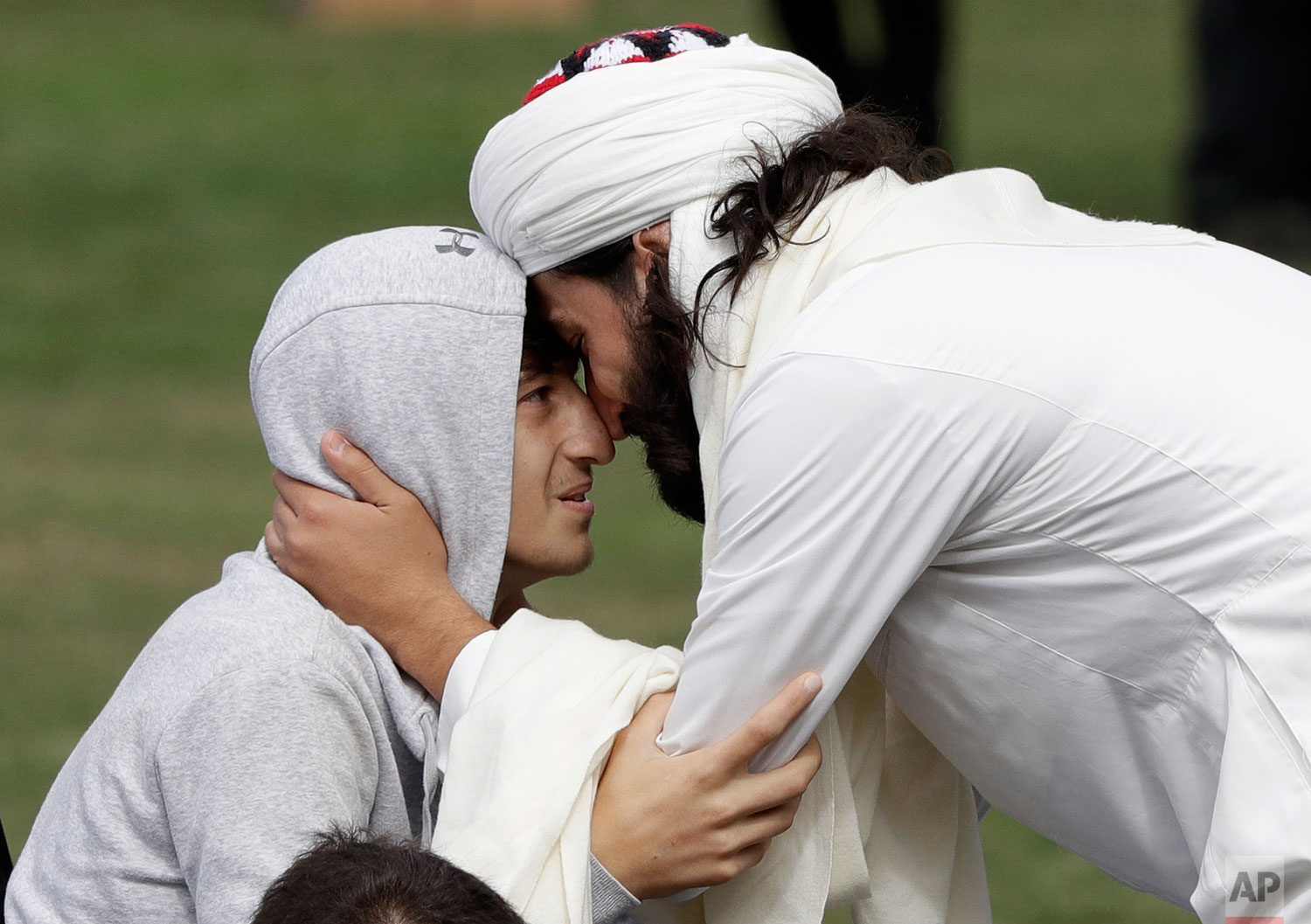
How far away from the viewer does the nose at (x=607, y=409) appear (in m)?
2.87

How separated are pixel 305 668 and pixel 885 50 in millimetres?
11204

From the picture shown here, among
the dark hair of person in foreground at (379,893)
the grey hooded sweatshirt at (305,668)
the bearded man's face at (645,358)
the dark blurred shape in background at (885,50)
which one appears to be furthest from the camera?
the dark blurred shape in background at (885,50)

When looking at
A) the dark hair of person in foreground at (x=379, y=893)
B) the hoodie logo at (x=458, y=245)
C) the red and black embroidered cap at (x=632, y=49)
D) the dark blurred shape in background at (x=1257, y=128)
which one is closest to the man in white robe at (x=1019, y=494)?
the red and black embroidered cap at (x=632, y=49)

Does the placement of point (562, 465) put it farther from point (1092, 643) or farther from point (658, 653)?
point (1092, 643)

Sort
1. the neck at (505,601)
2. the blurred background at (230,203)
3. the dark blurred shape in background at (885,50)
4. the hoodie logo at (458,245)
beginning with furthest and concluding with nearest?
1. the dark blurred shape in background at (885,50)
2. the blurred background at (230,203)
3. the neck at (505,601)
4. the hoodie logo at (458,245)

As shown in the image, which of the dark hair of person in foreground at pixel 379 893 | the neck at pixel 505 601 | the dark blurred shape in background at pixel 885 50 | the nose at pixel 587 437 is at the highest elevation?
the nose at pixel 587 437

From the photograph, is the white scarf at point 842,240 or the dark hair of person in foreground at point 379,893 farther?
the white scarf at point 842,240

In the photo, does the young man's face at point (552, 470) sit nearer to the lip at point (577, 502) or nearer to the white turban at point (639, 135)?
the lip at point (577, 502)

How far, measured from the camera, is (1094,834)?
2453mm

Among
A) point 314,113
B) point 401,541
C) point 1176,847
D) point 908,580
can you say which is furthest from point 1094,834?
point 314,113

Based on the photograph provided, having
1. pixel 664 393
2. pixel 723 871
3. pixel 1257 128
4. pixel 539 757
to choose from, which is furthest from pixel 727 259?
pixel 1257 128

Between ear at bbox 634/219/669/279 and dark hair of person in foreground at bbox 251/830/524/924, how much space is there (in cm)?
93

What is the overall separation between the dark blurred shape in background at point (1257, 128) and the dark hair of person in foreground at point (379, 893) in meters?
13.8

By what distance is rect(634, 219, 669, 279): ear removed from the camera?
2.61 meters
